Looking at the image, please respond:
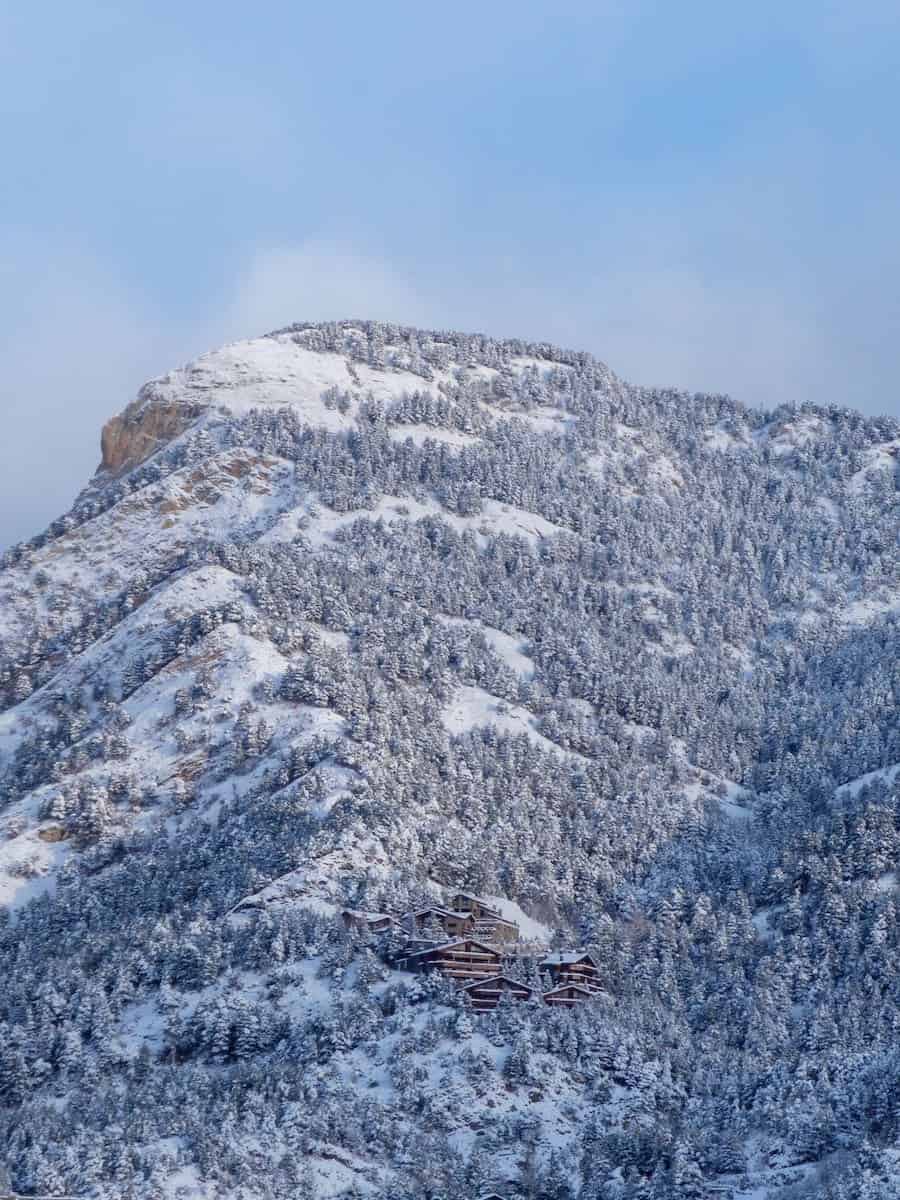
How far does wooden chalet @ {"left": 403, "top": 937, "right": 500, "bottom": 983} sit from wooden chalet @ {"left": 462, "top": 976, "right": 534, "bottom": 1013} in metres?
0.94

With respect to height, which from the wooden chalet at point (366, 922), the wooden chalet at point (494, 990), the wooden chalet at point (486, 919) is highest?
the wooden chalet at point (486, 919)

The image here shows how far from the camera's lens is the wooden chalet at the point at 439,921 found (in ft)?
477

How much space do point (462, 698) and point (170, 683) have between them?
1076 inches

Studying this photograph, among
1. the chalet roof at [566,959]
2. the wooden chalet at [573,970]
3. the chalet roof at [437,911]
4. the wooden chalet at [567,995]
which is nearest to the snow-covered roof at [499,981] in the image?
the wooden chalet at [567,995]

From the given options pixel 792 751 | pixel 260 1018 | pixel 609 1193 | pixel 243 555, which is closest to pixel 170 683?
pixel 243 555

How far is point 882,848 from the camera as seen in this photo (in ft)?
534

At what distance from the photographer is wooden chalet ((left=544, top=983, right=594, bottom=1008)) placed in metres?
142

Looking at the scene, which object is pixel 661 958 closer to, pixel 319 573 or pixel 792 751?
pixel 792 751

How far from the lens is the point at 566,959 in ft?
483

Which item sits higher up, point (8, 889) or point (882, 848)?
point (882, 848)

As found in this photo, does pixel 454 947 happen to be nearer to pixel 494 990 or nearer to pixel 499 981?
pixel 499 981

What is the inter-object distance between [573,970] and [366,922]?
1539cm

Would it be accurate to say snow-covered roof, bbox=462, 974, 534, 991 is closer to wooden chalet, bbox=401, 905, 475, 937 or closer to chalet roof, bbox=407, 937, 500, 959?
chalet roof, bbox=407, 937, 500, 959

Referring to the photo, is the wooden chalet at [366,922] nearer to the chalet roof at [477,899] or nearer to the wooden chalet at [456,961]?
the wooden chalet at [456,961]
